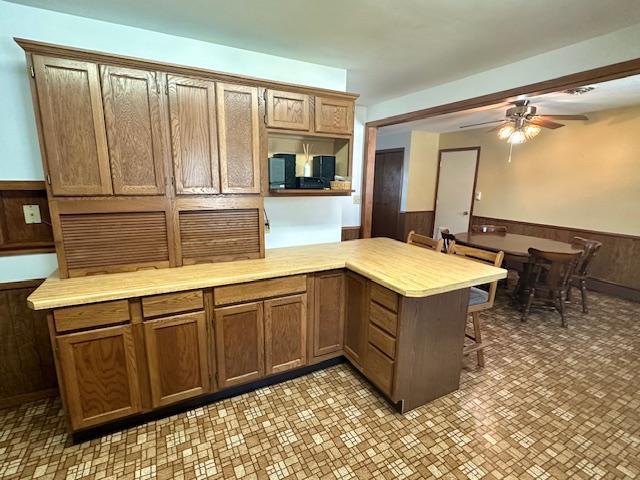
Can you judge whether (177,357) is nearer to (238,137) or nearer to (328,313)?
(328,313)

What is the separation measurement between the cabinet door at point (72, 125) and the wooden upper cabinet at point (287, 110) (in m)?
1.01

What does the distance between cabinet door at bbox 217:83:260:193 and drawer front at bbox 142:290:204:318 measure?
0.74 metres

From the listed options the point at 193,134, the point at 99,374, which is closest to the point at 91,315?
the point at 99,374

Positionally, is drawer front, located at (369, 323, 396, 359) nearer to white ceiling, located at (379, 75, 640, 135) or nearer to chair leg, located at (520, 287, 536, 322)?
chair leg, located at (520, 287, 536, 322)

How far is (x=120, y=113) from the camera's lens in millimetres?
1755

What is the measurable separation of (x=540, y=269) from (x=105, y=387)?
4.07 meters

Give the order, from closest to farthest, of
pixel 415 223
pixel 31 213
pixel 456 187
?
pixel 31 213, pixel 456 187, pixel 415 223

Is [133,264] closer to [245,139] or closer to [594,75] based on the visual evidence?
[245,139]

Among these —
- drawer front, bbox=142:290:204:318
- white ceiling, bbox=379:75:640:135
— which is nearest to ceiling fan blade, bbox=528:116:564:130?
white ceiling, bbox=379:75:640:135

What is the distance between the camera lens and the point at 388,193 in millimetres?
6043

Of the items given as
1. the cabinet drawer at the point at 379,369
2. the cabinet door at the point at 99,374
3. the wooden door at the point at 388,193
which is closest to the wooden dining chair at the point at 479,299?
the cabinet drawer at the point at 379,369

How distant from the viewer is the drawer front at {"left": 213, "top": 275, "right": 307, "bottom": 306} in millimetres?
1892

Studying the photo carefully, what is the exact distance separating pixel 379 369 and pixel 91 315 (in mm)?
1736

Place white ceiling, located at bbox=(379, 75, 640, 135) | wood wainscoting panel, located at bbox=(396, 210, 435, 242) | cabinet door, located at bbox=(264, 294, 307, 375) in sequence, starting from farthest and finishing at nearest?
wood wainscoting panel, located at bbox=(396, 210, 435, 242) < white ceiling, located at bbox=(379, 75, 640, 135) < cabinet door, located at bbox=(264, 294, 307, 375)
